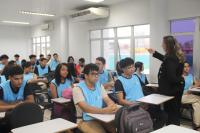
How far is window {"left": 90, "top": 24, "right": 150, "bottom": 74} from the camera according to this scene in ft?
23.8

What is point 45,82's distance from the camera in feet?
17.9

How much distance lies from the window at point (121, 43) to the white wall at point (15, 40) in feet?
22.7

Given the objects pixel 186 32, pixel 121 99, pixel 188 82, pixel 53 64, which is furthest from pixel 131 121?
pixel 53 64

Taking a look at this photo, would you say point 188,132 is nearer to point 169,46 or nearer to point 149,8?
point 169,46

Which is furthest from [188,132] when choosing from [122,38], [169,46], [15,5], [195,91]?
[15,5]

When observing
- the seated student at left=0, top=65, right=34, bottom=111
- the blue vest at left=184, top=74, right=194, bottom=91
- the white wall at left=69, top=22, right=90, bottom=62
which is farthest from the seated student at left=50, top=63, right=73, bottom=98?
the white wall at left=69, top=22, right=90, bottom=62

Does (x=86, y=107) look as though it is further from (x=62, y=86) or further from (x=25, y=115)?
(x=62, y=86)

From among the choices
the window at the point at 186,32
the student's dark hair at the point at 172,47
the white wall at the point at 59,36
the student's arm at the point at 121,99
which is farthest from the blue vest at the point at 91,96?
the white wall at the point at 59,36

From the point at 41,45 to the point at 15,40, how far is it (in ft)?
6.74

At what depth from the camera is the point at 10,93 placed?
295 centimetres

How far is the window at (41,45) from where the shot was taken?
1269 centimetres

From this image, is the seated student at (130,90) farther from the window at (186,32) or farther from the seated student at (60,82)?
the window at (186,32)

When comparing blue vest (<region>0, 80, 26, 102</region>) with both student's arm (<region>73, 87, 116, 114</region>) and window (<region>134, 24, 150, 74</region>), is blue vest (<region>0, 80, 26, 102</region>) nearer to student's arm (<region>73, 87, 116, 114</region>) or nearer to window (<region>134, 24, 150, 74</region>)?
student's arm (<region>73, 87, 116, 114</region>)

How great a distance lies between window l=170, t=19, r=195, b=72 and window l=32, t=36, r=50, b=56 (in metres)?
7.86
